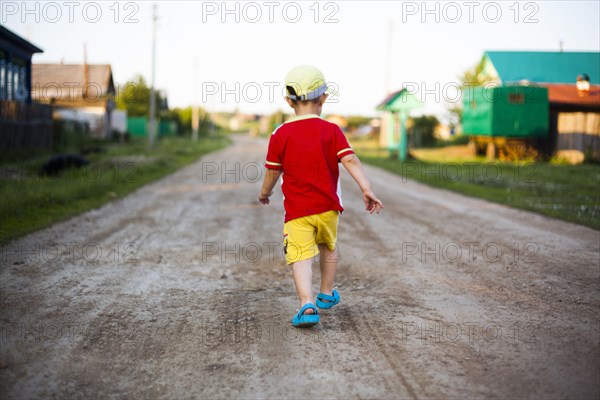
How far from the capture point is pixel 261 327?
358 cm

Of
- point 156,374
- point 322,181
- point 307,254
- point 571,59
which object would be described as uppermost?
point 571,59

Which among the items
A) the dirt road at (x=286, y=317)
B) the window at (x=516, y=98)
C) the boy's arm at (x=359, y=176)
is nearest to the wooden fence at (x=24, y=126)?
the dirt road at (x=286, y=317)

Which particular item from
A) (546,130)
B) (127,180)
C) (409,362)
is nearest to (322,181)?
(409,362)

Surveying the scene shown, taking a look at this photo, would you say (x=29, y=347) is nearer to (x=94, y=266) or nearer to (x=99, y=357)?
(x=99, y=357)

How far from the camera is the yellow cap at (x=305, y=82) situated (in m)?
3.57

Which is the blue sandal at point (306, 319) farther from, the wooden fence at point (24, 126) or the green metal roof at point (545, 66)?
the green metal roof at point (545, 66)

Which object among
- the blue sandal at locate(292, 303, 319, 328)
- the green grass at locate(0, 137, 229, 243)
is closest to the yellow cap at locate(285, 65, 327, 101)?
the blue sandal at locate(292, 303, 319, 328)

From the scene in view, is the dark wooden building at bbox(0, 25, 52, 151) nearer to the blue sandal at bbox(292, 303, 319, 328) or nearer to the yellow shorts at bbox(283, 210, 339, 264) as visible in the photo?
the yellow shorts at bbox(283, 210, 339, 264)

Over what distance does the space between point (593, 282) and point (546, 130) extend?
19844mm

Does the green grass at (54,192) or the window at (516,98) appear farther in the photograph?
the window at (516,98)

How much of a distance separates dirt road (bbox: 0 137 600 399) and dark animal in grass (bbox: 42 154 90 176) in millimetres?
7235

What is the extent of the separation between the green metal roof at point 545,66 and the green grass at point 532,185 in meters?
4.31

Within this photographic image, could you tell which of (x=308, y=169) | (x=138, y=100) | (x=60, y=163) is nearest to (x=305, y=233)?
(x=308, y=169)

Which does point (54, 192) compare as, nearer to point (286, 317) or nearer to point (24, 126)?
point (286, 317)
